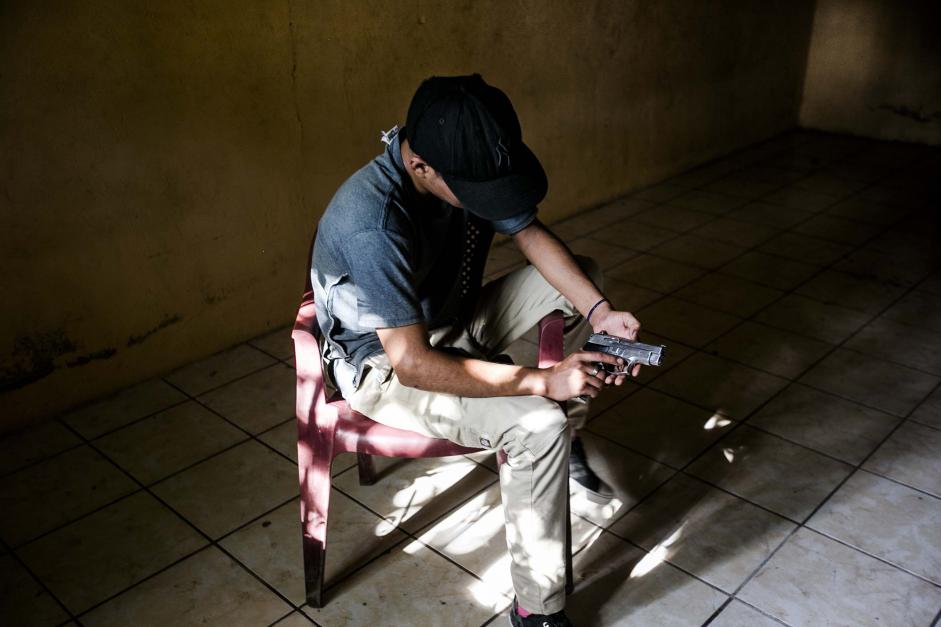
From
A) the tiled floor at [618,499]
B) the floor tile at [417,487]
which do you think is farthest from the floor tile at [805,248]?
the floor tile at [417,487]

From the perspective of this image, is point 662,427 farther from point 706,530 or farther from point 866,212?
point 866,212

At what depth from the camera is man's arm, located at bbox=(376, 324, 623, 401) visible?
1584 mm

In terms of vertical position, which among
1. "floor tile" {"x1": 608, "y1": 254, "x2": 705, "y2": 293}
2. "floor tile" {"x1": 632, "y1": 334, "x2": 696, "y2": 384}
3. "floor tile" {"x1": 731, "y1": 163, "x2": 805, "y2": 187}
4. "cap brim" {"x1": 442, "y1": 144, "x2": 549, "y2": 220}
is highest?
"cap brim" {"x1": 442, "y1": 144, "x2": 549, "y2": 220}

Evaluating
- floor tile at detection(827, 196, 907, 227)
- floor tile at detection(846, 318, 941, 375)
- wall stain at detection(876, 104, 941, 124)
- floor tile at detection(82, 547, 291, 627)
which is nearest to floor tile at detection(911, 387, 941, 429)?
floor tile at detection(846, 318, 941, 375)

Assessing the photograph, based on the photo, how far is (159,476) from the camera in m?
2.32

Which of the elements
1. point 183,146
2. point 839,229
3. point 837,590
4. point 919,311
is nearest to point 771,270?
point 919,311

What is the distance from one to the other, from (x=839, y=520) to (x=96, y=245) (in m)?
2.33

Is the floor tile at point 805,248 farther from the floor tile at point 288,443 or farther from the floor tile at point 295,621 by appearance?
the floor tile at point 295,621

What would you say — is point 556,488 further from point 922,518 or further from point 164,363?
point 164,363

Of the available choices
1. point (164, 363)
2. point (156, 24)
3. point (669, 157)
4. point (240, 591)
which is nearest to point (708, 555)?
point (240, 591)

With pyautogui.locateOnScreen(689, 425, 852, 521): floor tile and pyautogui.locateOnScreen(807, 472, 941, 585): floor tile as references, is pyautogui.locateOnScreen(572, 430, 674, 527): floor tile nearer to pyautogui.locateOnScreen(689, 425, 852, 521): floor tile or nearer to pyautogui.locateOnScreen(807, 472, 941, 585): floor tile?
pyautogui.locateOnScreen(689, 425, 852, 521): floor tile

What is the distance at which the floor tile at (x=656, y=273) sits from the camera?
11.4ft

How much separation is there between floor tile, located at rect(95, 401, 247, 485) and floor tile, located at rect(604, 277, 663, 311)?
5.26ft

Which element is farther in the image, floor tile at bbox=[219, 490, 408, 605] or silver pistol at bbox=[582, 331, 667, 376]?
floor tile at bbox=[219, 490, 408, 605]
